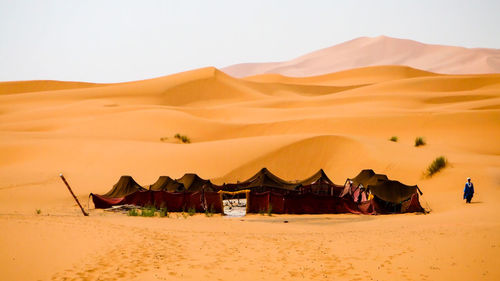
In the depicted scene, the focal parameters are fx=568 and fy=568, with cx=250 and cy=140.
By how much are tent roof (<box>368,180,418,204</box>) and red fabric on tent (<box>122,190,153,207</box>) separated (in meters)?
9.63

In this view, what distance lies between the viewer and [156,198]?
24.8 meters

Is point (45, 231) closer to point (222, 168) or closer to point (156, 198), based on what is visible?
point (156, 198)

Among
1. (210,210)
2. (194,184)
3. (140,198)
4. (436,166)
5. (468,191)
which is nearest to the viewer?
(468,191)

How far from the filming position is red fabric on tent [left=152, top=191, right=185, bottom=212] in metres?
24.5

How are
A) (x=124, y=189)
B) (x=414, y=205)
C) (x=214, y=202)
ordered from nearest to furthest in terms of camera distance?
1. (x=414, y=205)
2. (x=214, y=202)
3. (x=124, y=189)

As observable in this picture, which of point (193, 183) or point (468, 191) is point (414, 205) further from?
point (193, 183)

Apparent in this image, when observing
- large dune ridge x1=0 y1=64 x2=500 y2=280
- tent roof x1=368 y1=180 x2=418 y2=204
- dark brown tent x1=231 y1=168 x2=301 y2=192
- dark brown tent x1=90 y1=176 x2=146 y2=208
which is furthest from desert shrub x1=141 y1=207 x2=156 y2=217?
tent roof x1=368 y1=180 x2=418 y2=204

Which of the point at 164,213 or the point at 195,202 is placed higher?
the point at 195,202

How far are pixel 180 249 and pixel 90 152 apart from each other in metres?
26.1

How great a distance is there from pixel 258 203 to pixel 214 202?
1.90 metres

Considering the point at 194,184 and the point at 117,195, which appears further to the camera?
the point at 194,184

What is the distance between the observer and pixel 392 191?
→ 24484mm

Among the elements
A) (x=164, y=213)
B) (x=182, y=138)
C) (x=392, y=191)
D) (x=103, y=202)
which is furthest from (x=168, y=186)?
(x=182, y=138)

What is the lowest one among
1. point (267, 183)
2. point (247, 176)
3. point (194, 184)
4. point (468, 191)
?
point (194, 184)
